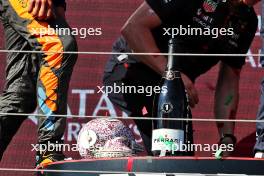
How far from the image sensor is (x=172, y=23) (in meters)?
2.56

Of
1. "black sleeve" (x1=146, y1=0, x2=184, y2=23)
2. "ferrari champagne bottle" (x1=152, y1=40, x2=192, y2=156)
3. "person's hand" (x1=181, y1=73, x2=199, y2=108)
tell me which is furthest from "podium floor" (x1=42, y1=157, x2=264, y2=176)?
"black sleeve" (x1=146, y1=0, x2=184, y2=23)

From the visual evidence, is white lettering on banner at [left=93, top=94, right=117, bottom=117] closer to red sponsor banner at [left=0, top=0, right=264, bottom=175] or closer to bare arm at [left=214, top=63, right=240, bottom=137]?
red sponsor banner at [left=0, top=0, right=264, bottom=175]

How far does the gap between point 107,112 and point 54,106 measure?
0.76 meters

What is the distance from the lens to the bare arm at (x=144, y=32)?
8.25ft

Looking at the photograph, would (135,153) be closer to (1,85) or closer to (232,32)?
(232,32)

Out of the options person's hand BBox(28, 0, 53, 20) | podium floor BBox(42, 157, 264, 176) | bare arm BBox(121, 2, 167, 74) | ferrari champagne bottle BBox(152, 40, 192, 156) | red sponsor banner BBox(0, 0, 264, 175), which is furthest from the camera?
red sponsor banner BBox(0, 0, 264, 175)

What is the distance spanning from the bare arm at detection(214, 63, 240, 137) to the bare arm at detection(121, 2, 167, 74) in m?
0.29

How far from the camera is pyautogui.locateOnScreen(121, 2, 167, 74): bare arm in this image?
99.0 inches

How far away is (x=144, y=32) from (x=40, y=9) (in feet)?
1.07

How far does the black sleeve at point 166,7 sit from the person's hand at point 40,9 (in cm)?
30

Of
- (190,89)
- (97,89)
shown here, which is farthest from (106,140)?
(97,89)

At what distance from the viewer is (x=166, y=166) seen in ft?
6.30

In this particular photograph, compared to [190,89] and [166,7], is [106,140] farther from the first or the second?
[166,7]

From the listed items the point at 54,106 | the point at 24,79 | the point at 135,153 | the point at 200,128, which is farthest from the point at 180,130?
the point at 200,128
